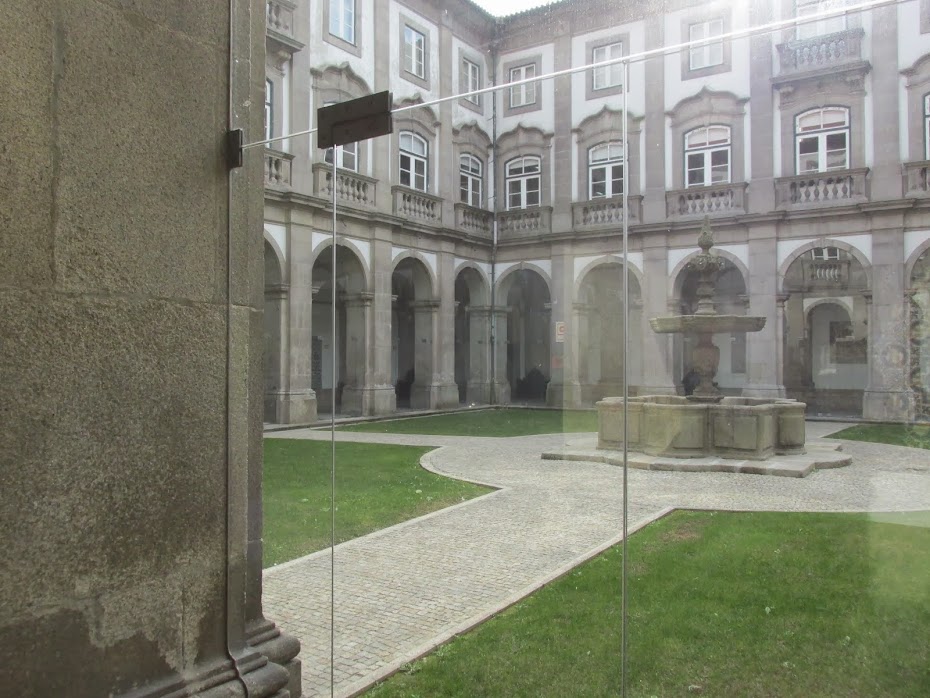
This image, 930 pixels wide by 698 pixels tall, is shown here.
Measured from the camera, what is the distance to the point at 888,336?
2.28 meters

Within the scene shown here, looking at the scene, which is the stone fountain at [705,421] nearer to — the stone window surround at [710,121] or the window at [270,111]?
the stone window surround at [710,121]

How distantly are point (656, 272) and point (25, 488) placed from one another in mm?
2405

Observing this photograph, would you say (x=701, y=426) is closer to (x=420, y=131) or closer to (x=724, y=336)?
(x=724, y=336)

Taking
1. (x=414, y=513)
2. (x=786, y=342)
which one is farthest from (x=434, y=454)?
(x=786, y=342)

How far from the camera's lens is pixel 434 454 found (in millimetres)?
5574

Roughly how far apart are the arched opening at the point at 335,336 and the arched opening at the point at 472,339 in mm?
542

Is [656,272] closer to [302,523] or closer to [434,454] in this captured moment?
[302,523]

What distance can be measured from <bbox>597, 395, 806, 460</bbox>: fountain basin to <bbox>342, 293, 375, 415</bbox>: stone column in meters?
1.47

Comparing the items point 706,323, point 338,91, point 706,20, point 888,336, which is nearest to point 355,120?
point 338,91

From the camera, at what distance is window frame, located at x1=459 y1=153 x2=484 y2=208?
3508 millimetres

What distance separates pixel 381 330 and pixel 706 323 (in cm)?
222

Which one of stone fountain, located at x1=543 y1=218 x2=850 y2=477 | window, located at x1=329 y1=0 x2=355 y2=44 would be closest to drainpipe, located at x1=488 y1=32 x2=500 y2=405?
stone fountain, located at x1=543 y1=218 x2=850 y2=477

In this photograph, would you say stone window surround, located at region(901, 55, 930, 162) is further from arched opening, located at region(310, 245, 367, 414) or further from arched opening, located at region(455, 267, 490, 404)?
arched opening, located at region(310, 245, 367, 414)

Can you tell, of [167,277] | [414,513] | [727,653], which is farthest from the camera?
[414,513]
